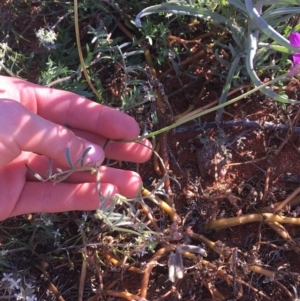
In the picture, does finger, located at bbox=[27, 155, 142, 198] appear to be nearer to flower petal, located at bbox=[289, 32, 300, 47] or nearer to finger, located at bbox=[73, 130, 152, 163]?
finger, located at bbox=[73, 130, 152, 163]

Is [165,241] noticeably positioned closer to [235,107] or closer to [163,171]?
[163,171]

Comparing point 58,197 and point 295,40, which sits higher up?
point 295,40

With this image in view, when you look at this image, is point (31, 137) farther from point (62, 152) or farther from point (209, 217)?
point (209, 217)

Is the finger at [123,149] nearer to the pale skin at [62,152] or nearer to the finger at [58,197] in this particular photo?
the pale skin at [62,152]

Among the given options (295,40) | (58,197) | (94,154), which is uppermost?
(295,40)

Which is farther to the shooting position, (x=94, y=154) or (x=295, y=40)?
(x=94, y=154)

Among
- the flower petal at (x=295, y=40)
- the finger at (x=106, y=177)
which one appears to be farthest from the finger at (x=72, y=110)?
the flower petal at (x=295, y=40)

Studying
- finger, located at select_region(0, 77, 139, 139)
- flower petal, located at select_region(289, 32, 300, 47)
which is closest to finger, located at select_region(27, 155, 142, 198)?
finger, located at select_region(0, 77, 139, 139)

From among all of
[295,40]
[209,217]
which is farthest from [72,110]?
[295,40]
